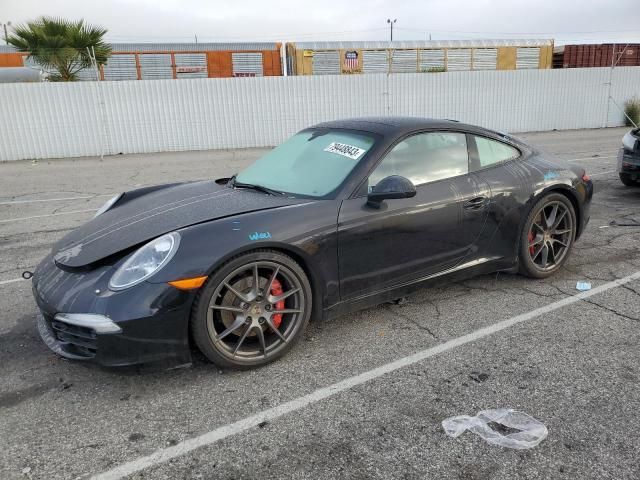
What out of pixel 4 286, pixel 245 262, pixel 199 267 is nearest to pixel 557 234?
pixel 245 262

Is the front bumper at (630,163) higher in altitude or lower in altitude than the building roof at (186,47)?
lower

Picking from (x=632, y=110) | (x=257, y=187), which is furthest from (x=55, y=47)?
(x=632, y=110)

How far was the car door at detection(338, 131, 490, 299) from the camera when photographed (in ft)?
10.9

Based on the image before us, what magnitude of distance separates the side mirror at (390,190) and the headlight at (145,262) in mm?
1248

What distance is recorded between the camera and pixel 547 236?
441 cm

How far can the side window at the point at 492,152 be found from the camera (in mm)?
4098

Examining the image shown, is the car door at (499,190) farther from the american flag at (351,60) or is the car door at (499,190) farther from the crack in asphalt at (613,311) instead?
the american flag at (351,60)

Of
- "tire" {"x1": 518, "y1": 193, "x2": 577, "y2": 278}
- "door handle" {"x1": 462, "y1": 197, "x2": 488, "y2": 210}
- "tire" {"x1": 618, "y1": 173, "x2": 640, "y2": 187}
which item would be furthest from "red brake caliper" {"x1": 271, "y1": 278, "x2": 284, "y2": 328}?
"tire" {"x1": 618, "y1": 173, "x2": 640, "y2": 187}

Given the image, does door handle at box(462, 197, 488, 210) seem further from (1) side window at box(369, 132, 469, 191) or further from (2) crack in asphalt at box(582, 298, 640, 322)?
(2) crack in asphalt at box(582, 298, 640, 322)

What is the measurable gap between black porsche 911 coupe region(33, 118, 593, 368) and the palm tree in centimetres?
1450

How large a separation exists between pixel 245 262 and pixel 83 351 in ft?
3.18

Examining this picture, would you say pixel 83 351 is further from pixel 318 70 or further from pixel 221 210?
pixel 318 70

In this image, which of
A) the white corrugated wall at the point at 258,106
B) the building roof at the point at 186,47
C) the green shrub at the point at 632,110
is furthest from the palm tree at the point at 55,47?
the green shrub at the point at 632,110

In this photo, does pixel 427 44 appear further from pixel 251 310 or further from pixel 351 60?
pixel 251 310
